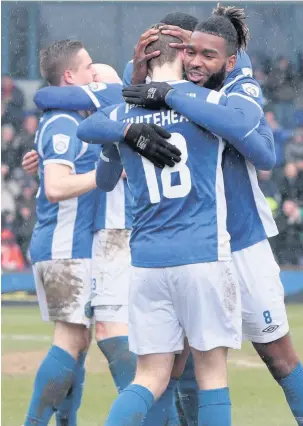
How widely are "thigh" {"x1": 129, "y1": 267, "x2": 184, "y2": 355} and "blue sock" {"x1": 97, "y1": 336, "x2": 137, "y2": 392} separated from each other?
119 cm

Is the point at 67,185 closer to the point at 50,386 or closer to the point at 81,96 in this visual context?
the point at 81,96

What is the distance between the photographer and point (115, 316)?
5418 mm

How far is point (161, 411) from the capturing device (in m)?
4.49

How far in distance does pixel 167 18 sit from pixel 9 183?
13752mm

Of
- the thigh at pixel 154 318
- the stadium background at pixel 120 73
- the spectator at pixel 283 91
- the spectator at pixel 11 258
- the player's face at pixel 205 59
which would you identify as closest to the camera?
the thigh at pixel 154 318

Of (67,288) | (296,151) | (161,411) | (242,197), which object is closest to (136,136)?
(242,197)

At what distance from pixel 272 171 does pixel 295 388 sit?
1355cm

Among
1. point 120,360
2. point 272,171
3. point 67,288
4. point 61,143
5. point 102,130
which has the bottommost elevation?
point 272,171

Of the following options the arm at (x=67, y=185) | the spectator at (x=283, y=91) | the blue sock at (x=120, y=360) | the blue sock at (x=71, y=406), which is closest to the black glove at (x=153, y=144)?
the arm at (x=67, y=185)

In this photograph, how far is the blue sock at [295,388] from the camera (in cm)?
465

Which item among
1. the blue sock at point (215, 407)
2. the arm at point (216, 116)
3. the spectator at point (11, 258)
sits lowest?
the spectator at point (11, 258)

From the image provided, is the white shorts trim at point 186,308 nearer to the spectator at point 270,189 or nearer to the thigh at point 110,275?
the thigh at point 110,275

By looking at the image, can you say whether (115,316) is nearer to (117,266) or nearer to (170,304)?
(117,266)

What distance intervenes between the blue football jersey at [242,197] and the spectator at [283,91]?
15074 mm
